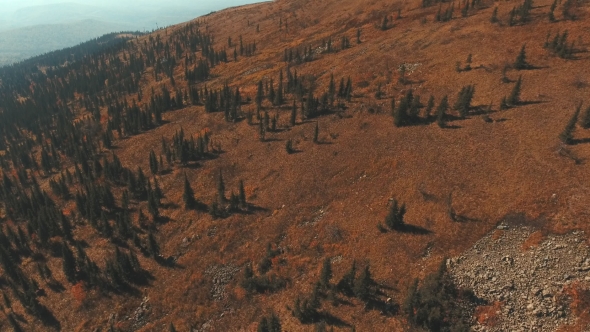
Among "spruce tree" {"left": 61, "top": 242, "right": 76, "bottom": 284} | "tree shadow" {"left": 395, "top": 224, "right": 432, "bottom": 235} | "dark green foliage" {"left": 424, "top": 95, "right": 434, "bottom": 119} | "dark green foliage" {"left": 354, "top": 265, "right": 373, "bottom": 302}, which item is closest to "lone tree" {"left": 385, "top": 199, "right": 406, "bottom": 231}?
"tree shadow" {"left": 395, "top": 224, "right": 432, "bottom": 235}

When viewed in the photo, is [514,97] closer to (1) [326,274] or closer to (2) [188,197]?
(1) [326,274]

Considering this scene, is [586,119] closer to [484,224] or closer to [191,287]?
[484,224]

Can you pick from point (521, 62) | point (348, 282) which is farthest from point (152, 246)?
point (521, 62)

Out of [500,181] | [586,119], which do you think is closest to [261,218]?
[500,181]

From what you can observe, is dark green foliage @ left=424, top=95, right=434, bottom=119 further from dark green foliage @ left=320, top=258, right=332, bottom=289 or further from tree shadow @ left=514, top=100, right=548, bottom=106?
dark green foliage @ left=320, top=258, right=332, bottom=289

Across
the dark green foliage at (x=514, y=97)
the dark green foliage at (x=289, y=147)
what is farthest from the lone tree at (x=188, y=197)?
the dark green foliage at (x=514, y=97)
